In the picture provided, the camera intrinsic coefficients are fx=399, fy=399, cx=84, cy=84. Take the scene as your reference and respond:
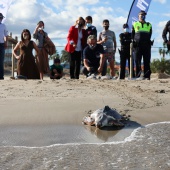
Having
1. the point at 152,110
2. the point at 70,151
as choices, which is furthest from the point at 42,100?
the point at 70,151

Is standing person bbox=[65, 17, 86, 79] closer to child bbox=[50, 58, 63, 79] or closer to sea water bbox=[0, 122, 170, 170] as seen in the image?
child bbox=[50, 58, 63, 79]

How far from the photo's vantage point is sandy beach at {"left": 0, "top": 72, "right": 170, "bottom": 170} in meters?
2.95

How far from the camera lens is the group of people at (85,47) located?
8.31 metres

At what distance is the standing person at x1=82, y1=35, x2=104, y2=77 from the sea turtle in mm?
3903

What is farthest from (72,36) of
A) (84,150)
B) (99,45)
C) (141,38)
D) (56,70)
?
(84,150)

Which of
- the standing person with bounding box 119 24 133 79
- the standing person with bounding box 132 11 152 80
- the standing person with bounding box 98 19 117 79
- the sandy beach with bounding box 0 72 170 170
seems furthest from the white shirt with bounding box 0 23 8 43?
the standing person with bounding box 132 11 152 80

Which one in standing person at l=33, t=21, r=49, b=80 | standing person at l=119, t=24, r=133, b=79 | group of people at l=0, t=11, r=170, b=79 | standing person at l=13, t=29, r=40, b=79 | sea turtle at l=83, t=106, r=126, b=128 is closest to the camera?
sea turtle at l=83, t=106, r=126, b=128

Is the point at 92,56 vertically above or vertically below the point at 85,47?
below

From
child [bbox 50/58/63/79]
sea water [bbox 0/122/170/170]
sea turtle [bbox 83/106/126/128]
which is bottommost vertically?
sea water [bbox 0/122/170/170]

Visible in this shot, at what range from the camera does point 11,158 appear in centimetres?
301

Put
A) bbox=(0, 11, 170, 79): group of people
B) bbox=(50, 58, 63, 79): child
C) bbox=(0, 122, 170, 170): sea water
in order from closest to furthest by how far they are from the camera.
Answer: bbox=(0, 122, 170, 170): sea water → bbox=(0, 11, 170, 79): group of people → bbox=(50, 58, 63, 79): child

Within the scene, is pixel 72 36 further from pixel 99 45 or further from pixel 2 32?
pixel 2 32

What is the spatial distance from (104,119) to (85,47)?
449cm

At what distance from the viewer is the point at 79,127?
434 cm
